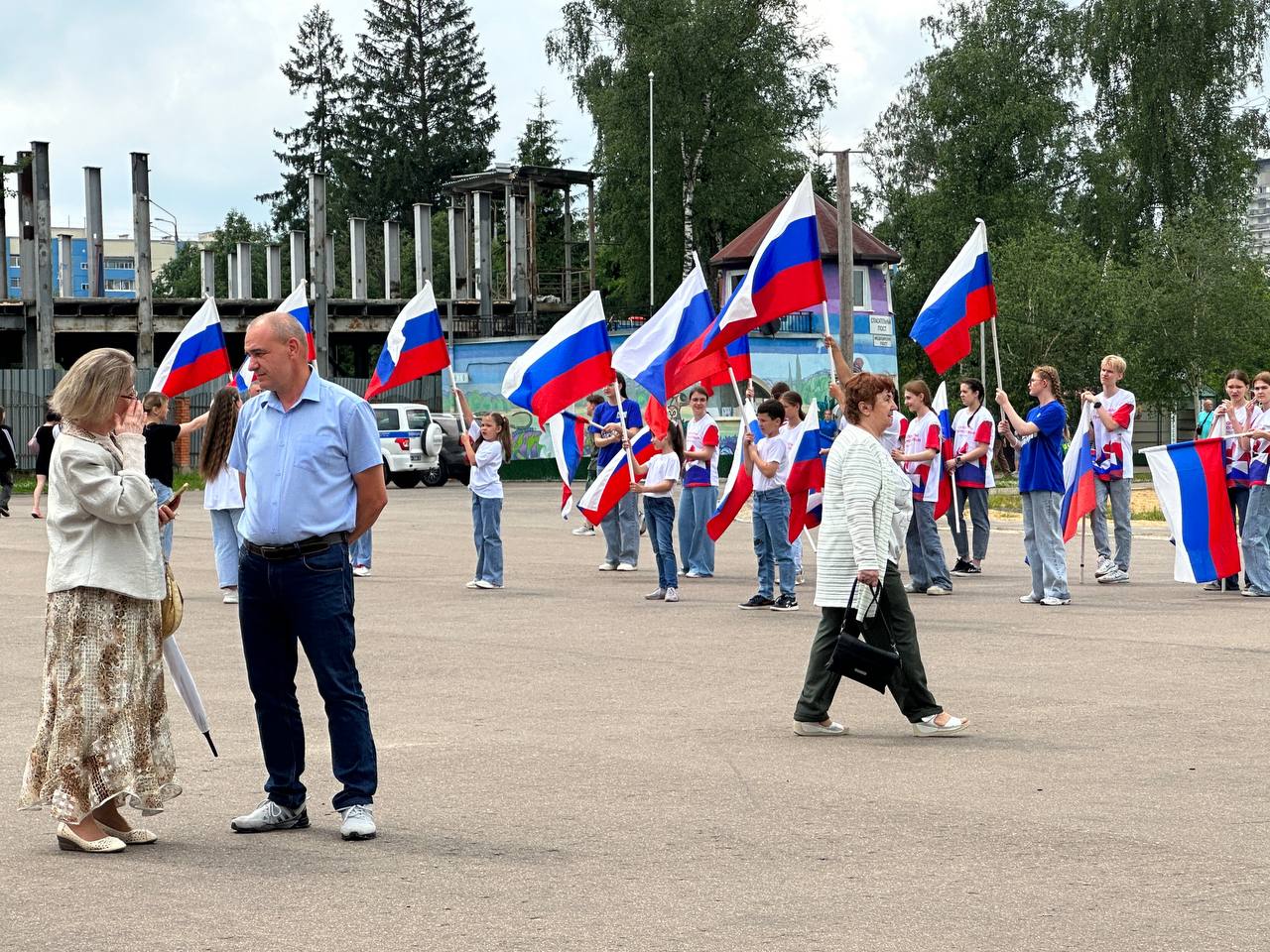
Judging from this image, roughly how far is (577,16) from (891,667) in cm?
5209

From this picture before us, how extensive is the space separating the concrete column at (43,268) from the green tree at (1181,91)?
31448mm

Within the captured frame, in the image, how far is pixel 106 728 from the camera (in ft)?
20.2

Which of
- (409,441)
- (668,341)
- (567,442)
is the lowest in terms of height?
(567,442)

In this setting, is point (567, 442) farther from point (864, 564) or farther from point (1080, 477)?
point (864, 564)

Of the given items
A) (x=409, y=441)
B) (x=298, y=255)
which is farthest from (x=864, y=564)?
(x=298, y=255)

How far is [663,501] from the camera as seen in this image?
16.1m

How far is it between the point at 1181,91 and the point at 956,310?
4199 centimetres

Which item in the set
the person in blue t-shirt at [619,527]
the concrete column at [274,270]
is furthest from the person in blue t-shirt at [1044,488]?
the concrete column at [274,270]

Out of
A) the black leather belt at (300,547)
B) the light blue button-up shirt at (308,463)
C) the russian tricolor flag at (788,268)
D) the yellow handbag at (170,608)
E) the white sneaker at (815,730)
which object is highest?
the russian tricolor flag at (788,268)

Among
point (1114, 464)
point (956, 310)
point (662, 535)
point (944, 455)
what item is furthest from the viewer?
point (944, 455)

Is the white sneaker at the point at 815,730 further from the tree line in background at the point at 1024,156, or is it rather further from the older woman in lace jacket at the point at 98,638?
the tree line in background at the point at 1024,156

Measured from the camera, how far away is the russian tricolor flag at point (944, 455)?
53.5 feet

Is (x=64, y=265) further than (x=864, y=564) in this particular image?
Yes

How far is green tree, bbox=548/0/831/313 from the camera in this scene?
5541cm
